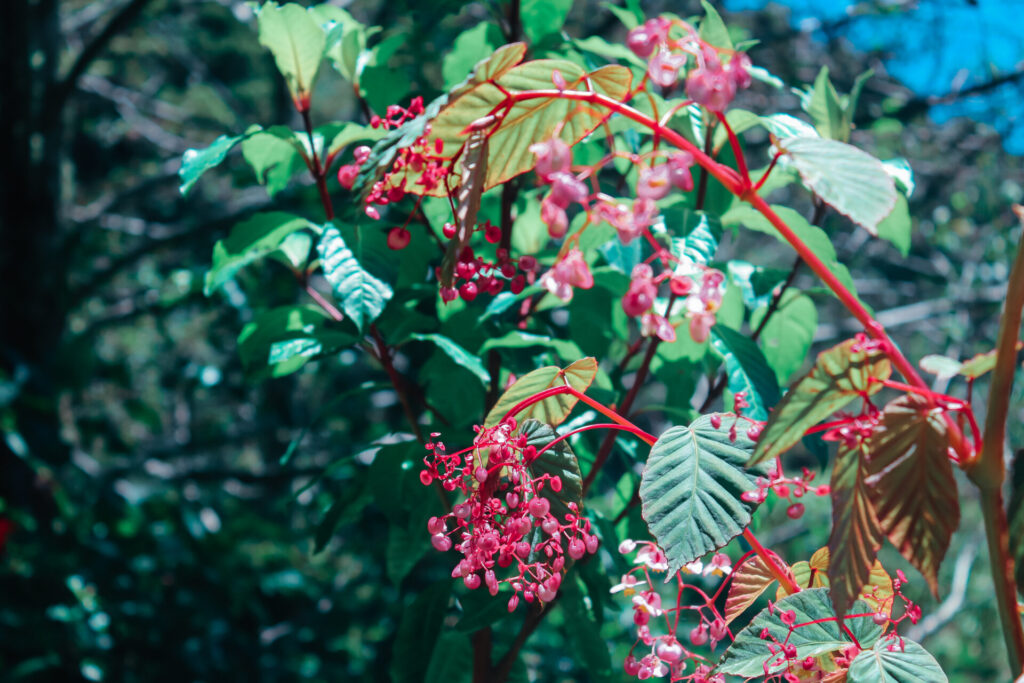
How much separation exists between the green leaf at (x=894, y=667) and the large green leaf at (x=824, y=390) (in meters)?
0.12

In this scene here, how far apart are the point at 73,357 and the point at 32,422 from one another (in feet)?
0.60

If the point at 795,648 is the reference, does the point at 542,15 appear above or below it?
above

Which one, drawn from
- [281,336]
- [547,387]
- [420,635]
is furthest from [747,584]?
[281,336]

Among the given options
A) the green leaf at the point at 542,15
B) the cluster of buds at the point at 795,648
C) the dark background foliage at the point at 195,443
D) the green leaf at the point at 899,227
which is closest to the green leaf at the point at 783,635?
the cluster of buds at the point at 795,648

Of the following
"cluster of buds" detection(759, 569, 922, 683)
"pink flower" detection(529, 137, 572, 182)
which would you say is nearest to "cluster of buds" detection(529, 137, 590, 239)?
"pink flower" detection(529, 137, 572, 182)

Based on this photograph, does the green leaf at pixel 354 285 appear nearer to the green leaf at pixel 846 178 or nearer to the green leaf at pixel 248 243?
the green leaf at pixel 248 243

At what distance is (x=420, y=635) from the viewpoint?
2.27ft

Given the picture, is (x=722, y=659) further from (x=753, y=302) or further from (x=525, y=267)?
(x=753, y=302)

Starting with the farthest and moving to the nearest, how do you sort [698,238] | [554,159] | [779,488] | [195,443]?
[195,443], [698,238], [779,488], [554,159]

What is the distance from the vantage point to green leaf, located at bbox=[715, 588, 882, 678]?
14.2 inches

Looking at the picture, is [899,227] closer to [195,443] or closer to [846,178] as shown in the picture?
[846,178]

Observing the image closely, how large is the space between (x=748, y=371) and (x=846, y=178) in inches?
13.1

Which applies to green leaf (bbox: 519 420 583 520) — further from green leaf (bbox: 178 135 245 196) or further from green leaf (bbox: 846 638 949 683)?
green leaf (bbox: 178 135 245 196)

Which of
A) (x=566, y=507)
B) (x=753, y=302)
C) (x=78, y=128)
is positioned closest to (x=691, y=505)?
(x=566, y=507)
